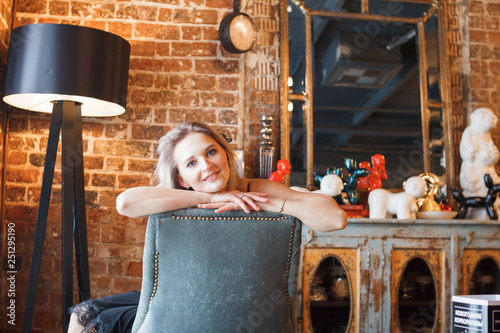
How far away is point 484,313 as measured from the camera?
6.22ft

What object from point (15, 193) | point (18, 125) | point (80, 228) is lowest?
point (80, 228)

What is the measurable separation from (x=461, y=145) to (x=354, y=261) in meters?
1.28

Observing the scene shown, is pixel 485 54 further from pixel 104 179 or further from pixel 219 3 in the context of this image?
pixel 104 179

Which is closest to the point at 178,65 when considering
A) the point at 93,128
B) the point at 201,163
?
the point at 93,128

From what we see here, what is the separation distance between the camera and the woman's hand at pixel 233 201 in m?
1.40

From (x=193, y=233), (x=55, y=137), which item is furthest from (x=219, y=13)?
(x=193, y=233)

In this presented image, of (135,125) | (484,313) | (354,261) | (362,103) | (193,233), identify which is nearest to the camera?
(193,233)

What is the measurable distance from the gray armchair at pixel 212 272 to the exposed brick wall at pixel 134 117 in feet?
6.35

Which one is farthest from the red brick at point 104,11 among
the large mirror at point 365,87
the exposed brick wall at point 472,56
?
the exposed brick wall at point 472,56

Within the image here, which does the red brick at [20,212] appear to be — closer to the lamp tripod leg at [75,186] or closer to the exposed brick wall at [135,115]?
the exposed brick wall at [135,115]

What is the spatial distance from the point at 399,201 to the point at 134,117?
1874 mm

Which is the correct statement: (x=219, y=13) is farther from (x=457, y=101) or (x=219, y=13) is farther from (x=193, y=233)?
(x=193, y=233)

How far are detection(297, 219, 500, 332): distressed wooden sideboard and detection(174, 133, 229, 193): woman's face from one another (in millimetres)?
1430

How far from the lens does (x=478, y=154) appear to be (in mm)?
3410
